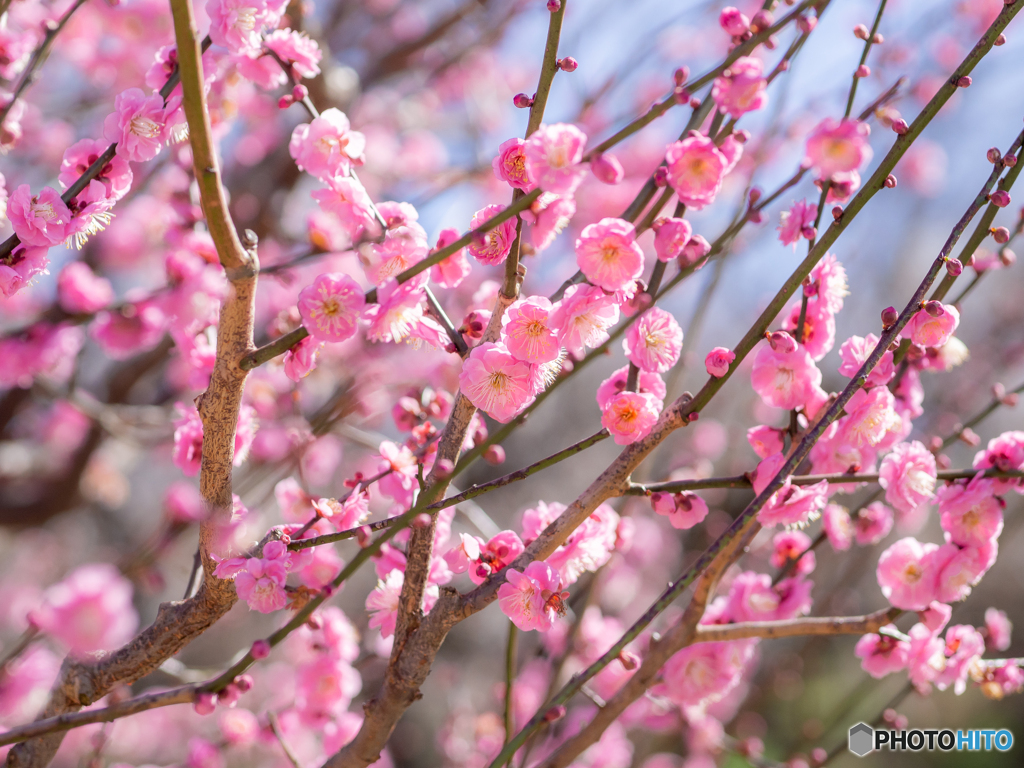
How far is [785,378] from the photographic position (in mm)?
1151

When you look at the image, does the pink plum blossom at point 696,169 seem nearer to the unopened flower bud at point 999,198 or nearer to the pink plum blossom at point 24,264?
the unopened flower bud at point 999,198

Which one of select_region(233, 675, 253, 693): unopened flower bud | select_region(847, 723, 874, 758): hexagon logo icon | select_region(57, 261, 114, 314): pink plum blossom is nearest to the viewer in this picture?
select_region(233, 675, 253, 693): unopened flower bud

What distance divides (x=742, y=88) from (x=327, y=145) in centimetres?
63

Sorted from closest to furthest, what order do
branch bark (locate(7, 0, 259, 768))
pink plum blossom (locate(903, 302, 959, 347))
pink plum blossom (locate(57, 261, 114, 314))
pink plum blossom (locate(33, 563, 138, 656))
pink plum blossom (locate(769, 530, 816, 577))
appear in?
branch bark (locate(7, 0, 259, 768))
pink plum blossom (locate(903, 302, 959, 347))
pink plum blossom (locate(769, 530, 816, 577))
pink plum blossom (locate(33, 563, 138, 656))
pink plum blossom (locate(57, 261, 114, 314))

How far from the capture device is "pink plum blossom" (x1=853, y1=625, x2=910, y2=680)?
1.40 m

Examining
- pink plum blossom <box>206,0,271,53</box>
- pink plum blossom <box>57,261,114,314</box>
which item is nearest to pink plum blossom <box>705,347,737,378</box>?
pink plum blossom <box>206,0,271,53</box>

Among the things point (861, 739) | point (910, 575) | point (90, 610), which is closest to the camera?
point (910, 575)

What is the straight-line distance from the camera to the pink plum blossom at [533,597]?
1.02 metres

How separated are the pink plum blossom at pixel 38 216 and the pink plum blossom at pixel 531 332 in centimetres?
71

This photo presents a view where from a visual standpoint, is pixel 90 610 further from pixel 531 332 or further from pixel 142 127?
pixel 531 332

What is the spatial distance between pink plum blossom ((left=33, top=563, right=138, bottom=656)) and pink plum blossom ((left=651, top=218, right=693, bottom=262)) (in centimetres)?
176

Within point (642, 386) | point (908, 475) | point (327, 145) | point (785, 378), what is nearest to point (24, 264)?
point (327, 145)

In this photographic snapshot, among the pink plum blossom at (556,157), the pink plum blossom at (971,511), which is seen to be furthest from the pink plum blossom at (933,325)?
the pink plum blossom at (556,157)
